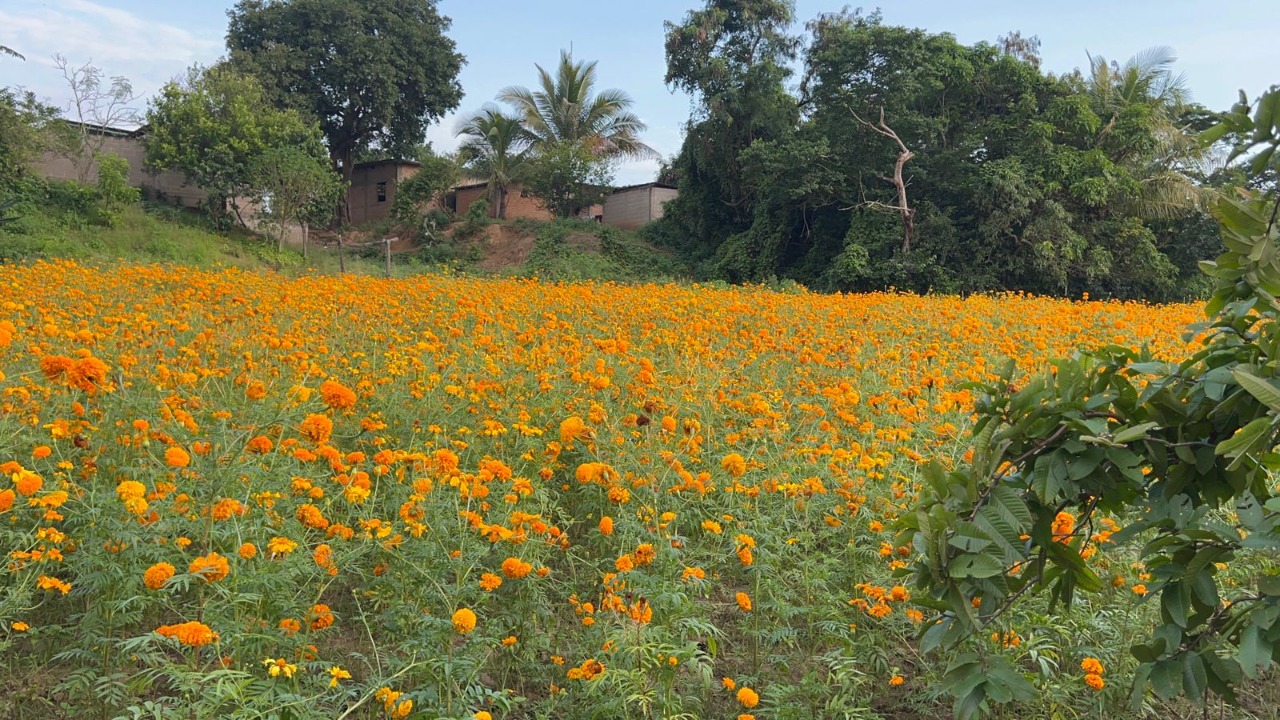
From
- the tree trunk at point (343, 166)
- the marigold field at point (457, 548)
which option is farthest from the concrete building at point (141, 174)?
the marigold field at point (457, 548)

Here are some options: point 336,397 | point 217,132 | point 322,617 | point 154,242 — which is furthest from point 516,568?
point 217,132

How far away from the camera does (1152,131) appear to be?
666 inches

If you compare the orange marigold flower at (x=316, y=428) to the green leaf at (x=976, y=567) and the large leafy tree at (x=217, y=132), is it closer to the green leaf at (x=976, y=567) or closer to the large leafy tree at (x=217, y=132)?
the green leaf at (x=976, y=567)

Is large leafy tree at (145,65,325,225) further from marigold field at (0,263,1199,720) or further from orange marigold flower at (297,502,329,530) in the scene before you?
orange marigold flower at (297,502,329,530)

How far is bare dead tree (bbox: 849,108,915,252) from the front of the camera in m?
16.5

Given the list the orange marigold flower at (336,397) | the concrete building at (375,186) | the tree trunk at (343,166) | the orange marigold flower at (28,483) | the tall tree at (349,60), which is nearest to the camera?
the orange marigold flower at (28,483)

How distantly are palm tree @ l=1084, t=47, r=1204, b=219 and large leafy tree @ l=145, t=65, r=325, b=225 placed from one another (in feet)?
60.0

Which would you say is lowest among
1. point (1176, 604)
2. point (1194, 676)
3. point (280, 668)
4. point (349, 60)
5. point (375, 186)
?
point (280, 668)

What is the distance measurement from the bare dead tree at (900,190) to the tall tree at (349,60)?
15657 mm

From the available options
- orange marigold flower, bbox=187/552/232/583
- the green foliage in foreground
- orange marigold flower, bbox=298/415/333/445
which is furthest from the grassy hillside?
the green foliage in foreground

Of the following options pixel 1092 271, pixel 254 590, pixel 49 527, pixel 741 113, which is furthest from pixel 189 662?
pixel 741 113

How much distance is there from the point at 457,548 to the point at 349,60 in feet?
86.9

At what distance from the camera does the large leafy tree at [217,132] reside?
20531mm

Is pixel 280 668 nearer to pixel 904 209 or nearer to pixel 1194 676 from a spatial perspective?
pixel 1194 676
